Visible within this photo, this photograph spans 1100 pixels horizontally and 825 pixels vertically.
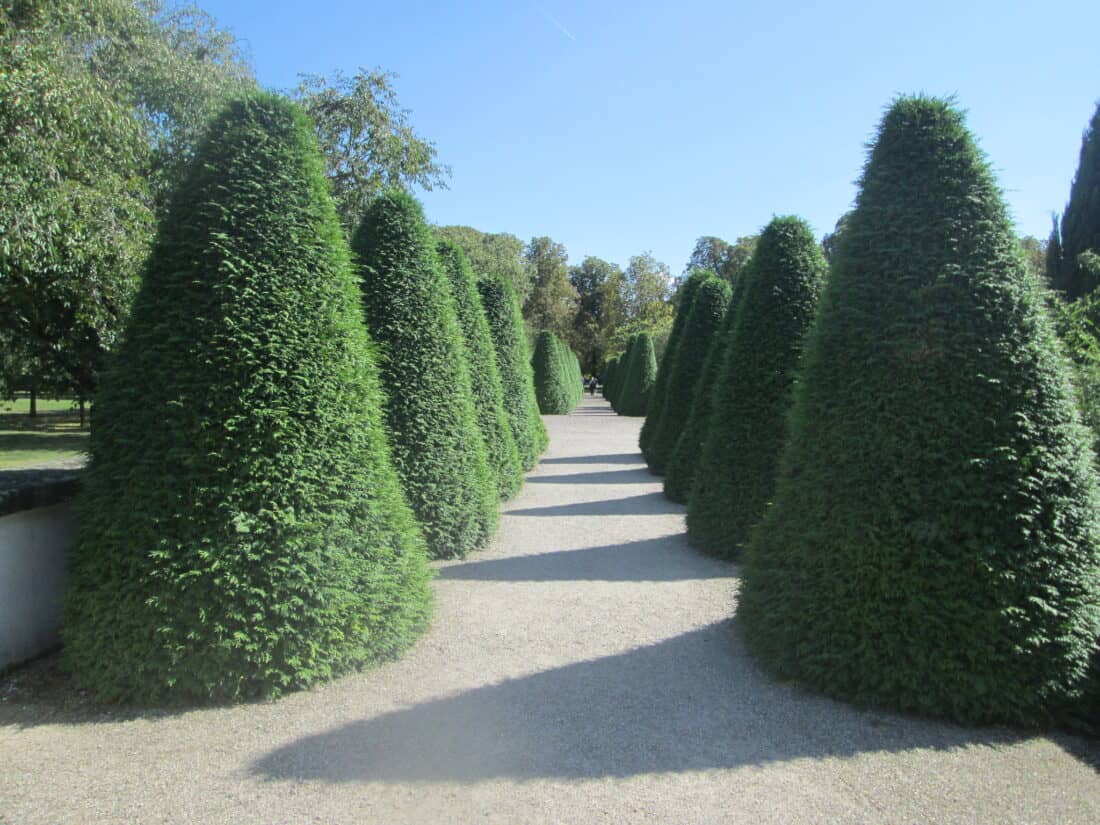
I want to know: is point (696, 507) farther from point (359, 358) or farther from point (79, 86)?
point (79, 86)

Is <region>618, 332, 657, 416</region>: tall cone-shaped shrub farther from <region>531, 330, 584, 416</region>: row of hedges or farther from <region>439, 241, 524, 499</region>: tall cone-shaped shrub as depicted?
<region>439, 241, 524, 499</region>: tall cone-shaped shrub

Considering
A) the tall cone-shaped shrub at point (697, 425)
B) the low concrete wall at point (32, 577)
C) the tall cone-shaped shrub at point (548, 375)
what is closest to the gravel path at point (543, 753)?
the low concrete wall at point (32, 577)

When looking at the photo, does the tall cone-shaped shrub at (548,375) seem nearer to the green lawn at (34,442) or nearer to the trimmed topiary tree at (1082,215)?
the green lawn at (34,442)

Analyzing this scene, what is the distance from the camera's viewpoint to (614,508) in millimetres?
11305

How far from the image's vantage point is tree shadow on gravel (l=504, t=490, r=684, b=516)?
35.6 feet

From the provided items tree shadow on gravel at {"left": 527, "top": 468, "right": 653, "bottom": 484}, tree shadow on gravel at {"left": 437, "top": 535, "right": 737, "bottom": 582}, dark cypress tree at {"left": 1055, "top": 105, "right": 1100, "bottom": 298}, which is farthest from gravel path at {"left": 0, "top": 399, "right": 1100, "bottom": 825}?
dark cypress tree at {"left": 1055, "top": 105, "right": 1100, "bottom": 298}

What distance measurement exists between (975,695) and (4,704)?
5857 mm

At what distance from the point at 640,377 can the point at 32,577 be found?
98.2 ft

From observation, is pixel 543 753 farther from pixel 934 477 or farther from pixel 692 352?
pixel 692 352

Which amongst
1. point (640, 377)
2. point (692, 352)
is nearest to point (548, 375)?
point (640, 377)

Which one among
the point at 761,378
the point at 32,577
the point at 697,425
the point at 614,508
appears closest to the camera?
the point at 32,577

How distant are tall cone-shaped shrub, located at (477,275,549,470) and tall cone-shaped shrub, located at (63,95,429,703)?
8.84 meters

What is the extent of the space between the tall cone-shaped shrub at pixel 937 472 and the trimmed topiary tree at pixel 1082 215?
2418 centimetres

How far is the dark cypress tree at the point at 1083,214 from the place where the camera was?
2358cm
